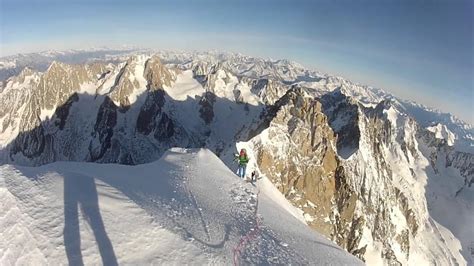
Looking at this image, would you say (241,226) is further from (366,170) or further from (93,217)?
(366,170)

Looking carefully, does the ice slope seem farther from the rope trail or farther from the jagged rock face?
the jagged rock face

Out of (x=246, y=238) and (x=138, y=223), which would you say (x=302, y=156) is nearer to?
(x=246, y=238)

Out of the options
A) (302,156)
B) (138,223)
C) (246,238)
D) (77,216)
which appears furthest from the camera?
(302,156)

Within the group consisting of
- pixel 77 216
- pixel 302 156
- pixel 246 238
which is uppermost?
pixel 77 216

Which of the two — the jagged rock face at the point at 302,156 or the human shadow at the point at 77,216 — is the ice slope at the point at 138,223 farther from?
the jagged rock face at the point at 302,156

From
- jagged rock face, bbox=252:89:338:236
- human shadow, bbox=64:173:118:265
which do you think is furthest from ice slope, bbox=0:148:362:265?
jagged rock face, bbox=252:89:338:236

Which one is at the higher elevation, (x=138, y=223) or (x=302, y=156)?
(x=138, y=223)

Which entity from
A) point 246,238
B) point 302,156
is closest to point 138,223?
point 246,238

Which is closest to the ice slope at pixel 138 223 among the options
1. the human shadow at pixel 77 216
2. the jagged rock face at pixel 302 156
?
the human shadow at pixel 77 216
